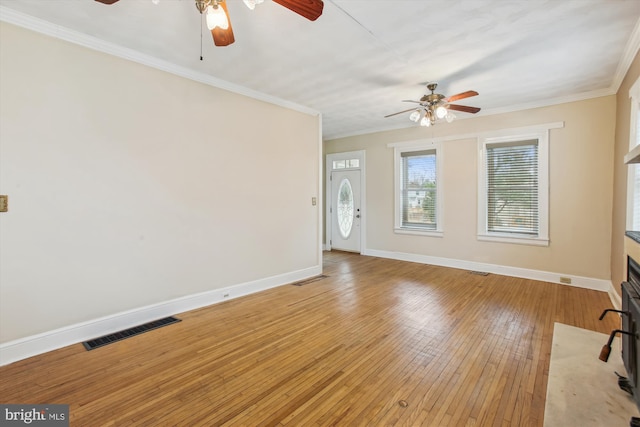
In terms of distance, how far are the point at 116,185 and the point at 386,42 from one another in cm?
302

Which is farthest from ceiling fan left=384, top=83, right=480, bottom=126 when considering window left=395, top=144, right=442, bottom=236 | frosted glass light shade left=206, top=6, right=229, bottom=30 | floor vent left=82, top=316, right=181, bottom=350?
floor vent left=82, top=316, right=181, bottom=350

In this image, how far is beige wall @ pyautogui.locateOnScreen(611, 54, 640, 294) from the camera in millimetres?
3363

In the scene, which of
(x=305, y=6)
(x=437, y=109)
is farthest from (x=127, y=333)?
(x=437, y=109)

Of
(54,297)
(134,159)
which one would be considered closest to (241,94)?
(134,159)

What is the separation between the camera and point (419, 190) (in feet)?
20.2

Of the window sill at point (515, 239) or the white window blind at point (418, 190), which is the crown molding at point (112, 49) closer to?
the white window blind at point (418, 190)

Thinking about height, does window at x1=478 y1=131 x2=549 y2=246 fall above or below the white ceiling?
below

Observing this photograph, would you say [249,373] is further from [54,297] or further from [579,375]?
[579,375]

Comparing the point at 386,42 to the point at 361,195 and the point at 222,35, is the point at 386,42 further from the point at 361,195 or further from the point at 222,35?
the point at 361,195

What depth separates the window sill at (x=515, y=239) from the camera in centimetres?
476

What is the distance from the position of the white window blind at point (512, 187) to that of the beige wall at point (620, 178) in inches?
37.7

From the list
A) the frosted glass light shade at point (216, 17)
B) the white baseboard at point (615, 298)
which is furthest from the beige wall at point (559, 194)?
the frosted glass light shade at point (216, 17)

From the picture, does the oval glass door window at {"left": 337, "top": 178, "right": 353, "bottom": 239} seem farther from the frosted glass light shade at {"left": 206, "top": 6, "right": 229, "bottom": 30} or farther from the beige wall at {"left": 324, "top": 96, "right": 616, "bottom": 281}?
the frosted glass light shade at {"left": 206, "top": 6, "right": 229, "bottom": 30}

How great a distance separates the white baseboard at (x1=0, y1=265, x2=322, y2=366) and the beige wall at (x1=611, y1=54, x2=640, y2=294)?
14.8 ft
